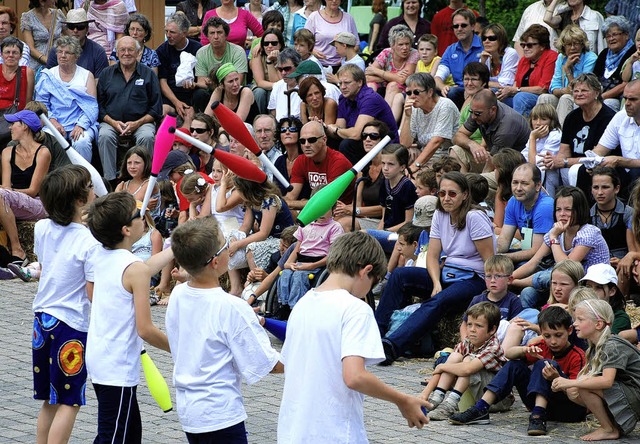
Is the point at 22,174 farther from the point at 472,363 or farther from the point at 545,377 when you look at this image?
the point at 545,377

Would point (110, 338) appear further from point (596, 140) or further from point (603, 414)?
point (596, 140)

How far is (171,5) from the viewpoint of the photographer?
667 inches

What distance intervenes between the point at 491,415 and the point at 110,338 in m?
2.83

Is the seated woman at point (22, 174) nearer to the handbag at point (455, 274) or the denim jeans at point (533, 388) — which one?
the handbag at point (455, 274)

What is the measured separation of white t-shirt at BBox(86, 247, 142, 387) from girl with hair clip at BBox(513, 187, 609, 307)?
353 centimetres

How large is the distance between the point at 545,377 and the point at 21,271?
5740 millimetres

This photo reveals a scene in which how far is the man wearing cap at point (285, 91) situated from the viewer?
1128cm

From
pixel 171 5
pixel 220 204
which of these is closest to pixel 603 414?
pixel 220 204

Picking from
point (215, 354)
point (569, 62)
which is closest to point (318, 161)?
point (569, 62)

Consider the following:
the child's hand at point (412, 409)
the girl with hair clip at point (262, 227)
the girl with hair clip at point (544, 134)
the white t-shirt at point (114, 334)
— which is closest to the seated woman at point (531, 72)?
the girl with hair clip at point (544, 134)

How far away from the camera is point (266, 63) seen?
12.3 metres

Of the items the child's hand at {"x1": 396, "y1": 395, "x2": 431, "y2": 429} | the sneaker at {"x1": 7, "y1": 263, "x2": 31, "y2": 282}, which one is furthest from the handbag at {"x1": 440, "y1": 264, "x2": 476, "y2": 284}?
the sneaker at {"x1": 7, "y1": 263, "x2": 31, "y2": 282}

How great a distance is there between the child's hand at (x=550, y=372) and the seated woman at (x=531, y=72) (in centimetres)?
493

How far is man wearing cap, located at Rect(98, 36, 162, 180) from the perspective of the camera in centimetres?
1157
